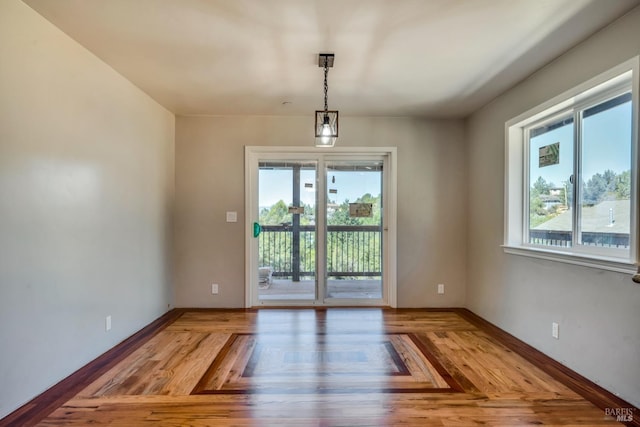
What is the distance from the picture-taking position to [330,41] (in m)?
2.21

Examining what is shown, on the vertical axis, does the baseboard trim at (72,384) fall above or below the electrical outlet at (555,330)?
below

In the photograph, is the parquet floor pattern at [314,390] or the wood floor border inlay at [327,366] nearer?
the parquet floor pattern at [314,390]

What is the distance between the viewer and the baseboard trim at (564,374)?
1.91 meters

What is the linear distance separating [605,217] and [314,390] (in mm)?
2386

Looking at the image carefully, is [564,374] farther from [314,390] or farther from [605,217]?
[314,390]

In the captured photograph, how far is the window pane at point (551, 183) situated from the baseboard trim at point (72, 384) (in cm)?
384

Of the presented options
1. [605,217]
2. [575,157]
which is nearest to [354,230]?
[575,157]

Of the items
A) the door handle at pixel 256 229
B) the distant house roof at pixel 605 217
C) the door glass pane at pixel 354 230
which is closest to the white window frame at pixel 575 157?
the distant house roof at pixel 605 217

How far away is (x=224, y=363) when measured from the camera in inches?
96.7

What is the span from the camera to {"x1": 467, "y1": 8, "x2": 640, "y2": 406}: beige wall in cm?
193

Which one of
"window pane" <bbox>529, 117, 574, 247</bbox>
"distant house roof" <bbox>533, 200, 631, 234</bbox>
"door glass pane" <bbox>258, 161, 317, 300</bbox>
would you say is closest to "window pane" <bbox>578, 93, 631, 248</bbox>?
"distant house roof" <bbox>533, 200, 631, 234</bbox>

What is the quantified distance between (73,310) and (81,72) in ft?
5.92

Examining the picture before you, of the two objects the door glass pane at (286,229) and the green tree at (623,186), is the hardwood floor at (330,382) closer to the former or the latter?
the door glass pane at (286,229)

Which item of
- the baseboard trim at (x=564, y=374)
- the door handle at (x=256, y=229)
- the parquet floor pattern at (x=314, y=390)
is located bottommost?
the parquet floor pattern at (x=314, y=390)
